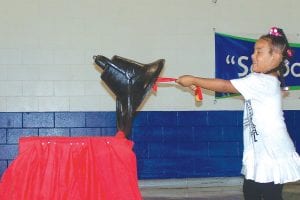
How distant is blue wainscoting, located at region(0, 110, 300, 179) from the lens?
4.71 meters

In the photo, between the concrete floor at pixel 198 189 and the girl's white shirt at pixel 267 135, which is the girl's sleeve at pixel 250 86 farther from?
the concrete floor at pixel 198 189

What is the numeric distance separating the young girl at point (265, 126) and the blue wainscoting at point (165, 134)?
8.23 ft

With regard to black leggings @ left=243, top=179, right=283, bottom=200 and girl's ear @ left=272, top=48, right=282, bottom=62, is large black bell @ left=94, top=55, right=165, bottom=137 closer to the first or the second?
girl's ear @ left=272, top=48, right=282, bottom=62

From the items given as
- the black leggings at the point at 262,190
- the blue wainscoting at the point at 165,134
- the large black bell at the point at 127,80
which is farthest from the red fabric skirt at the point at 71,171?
the blue wainscoting at the point at 165,134

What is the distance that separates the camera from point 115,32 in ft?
15.7

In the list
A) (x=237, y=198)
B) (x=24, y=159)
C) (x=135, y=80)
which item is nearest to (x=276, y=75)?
(x=135, y=80)

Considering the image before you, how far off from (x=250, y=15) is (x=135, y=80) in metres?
3.01

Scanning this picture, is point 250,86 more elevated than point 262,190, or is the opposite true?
point 250,86

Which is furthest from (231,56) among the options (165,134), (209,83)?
(209,83)

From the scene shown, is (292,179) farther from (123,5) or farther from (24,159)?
(123,5)

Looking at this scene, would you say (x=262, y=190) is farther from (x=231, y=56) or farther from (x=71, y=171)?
(x=231, y=56)

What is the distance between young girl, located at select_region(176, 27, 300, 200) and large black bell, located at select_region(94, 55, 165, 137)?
0.56 feet

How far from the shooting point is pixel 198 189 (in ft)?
15.9

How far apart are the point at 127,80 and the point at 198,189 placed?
277 centimetres
